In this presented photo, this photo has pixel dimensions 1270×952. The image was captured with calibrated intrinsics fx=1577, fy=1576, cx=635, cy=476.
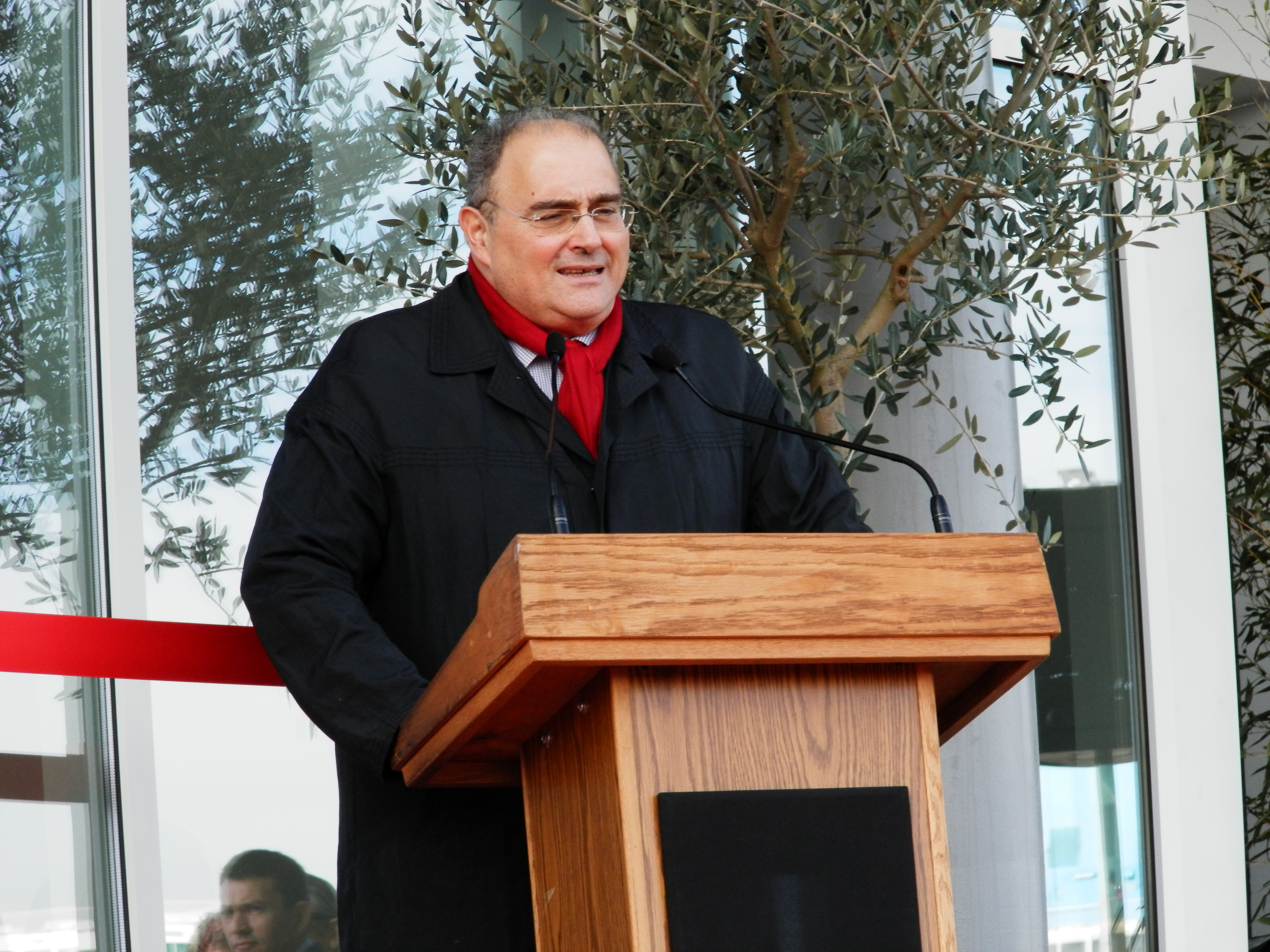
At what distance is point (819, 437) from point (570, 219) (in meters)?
0.48

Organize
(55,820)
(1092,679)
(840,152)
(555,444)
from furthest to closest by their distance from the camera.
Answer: (1092,679) → (55,820) → (840,152) → (555,444)

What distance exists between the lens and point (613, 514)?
6.35ft

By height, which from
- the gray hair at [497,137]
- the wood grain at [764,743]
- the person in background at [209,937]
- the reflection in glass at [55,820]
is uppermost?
the gray hair at [497,137]

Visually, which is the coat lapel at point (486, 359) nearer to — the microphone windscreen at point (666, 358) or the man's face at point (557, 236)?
the man's face at point (557, 236)

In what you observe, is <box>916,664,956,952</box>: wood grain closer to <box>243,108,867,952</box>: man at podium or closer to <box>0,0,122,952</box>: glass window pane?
<box>243,108,867,952</box>: man at podium

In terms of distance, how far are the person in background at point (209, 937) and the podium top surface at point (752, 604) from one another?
1.89 m

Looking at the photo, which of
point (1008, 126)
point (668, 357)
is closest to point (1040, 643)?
point (668, 357)

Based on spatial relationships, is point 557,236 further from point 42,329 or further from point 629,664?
point 42,329

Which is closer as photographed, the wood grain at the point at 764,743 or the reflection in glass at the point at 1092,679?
the wood grain at the point at 764,743

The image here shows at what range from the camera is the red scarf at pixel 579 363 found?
6.58 feet

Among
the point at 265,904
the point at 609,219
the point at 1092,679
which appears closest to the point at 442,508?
the point at 609,219

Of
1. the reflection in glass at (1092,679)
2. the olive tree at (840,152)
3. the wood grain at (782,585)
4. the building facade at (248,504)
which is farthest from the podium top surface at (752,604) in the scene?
the reflection in glass at (1092,679)

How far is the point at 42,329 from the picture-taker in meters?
3.00

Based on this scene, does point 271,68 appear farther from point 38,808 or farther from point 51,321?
point 38,808
